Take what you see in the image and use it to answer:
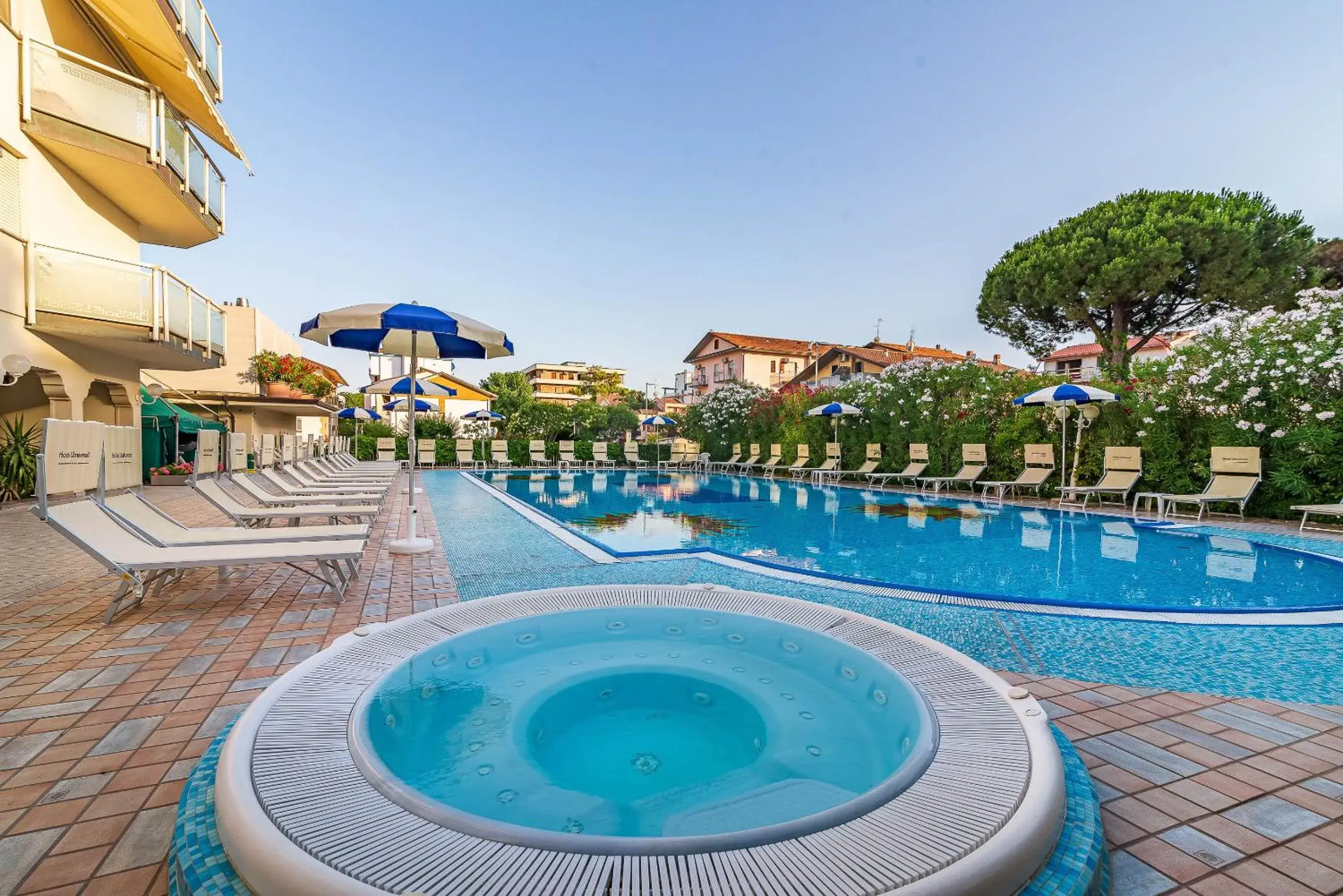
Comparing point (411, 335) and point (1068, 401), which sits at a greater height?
point (411, 335)

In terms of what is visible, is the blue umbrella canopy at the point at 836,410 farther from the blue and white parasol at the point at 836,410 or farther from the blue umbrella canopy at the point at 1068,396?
the blue umbrella canopy at the point at 1068,396

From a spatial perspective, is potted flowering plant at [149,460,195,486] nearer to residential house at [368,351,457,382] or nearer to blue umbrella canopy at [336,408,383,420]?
residential house at [368,351,457,382]

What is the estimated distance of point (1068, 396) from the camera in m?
9.74

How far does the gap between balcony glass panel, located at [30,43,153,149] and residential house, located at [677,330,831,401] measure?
3328 centimetres

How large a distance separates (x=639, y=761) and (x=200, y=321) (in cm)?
1256

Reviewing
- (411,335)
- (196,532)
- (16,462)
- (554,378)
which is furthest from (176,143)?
(554,378)

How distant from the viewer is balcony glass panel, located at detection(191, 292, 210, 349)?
34.6 feet

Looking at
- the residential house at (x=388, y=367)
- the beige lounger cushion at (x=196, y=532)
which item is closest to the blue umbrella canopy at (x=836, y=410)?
the residential house at (x=388, y=367)

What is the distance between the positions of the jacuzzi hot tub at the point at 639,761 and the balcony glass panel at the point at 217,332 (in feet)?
37.7

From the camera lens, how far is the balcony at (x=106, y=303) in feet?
Result: 26.8

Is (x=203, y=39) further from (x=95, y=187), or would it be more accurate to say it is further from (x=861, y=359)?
(x=861, y=359)

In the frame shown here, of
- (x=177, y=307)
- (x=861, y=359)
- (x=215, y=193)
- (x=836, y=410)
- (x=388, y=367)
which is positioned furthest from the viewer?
(x=861, y=359)

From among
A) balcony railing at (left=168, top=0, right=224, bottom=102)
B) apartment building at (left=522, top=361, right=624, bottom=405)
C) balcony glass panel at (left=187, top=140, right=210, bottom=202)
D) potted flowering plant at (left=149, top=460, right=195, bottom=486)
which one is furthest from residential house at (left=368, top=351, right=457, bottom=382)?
apartment building at (left=522, top=361, right=624, bottom=405)

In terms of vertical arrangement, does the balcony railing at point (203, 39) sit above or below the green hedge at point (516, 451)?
above
